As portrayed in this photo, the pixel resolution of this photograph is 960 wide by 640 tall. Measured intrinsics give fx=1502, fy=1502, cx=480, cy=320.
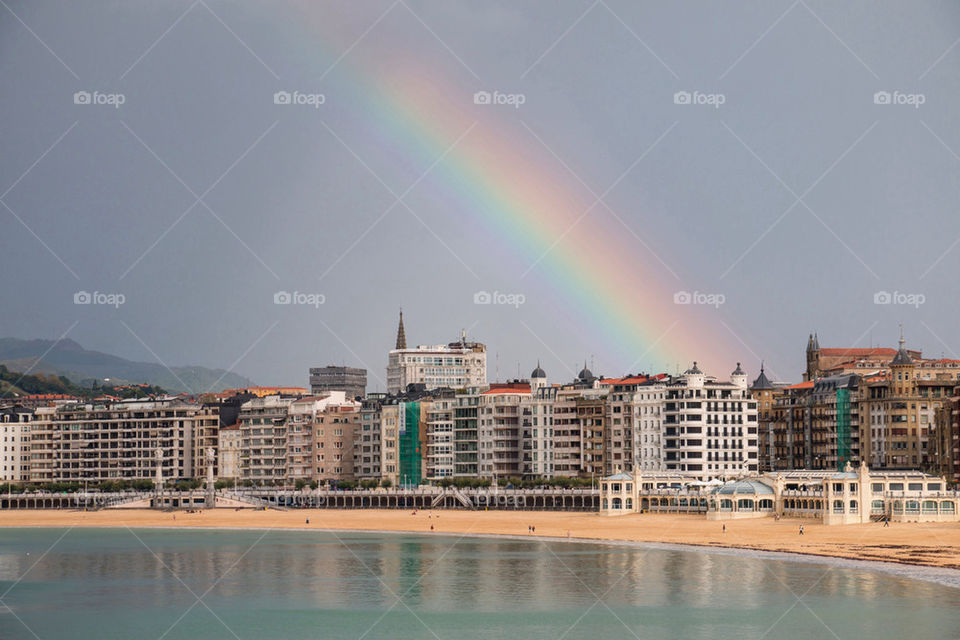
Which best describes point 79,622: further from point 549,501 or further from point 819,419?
point 819,419

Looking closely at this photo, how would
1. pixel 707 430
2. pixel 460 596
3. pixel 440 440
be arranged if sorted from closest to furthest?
pixel 460 596
pixel 707 430
pixel 440 440

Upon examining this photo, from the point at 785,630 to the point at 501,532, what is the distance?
202 feet

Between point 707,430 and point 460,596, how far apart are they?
82.0 m

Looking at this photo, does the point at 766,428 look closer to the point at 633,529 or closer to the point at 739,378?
the point at 739,378

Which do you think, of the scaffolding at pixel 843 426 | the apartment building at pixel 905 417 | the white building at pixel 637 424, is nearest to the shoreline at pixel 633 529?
the white building at pixel 637 424

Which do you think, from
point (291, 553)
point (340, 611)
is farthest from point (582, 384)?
point (340, 611)

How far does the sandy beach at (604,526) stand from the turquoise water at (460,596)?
5.52 m

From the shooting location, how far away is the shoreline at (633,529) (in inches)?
3733

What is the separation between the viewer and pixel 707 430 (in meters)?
160

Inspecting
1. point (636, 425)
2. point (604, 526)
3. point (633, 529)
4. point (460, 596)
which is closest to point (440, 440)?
point (636, 425)

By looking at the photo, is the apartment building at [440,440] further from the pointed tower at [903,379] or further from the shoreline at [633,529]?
the pointed tower at [903,379]

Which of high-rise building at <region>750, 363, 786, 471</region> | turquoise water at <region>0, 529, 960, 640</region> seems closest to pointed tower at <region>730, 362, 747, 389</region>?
high-rise building at <region>750, 363, 786, 471</region>

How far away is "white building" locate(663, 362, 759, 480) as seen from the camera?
523 feet

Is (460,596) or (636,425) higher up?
(636,425)
